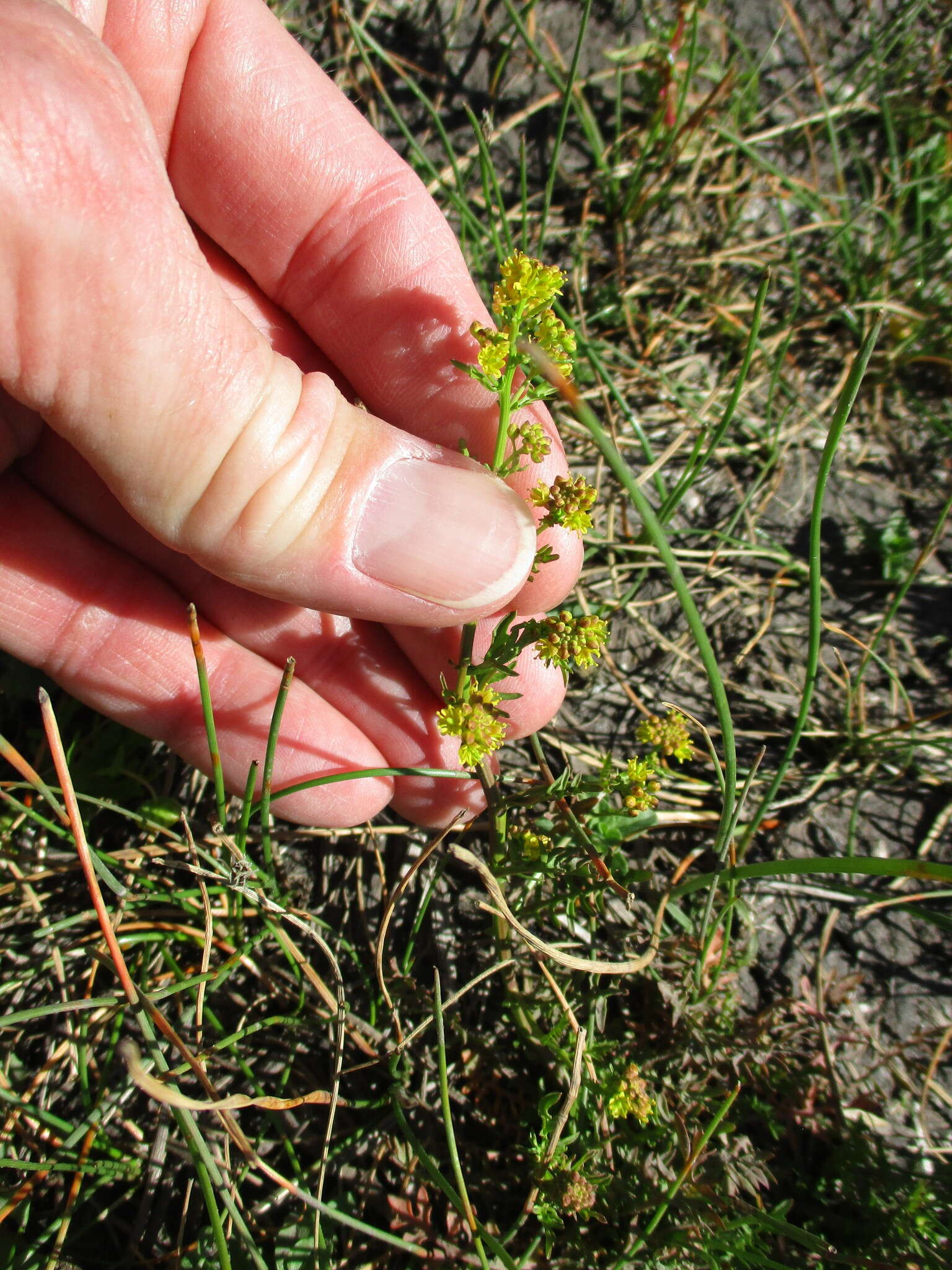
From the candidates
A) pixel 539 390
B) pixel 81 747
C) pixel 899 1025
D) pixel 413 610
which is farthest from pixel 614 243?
pixel 899 1025

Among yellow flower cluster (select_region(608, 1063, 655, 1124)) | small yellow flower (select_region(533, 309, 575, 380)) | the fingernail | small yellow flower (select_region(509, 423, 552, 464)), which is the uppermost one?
small yellow flower (select_region(533, 309, 575, 380))

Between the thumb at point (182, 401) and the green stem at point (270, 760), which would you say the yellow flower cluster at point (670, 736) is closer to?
the thumb at point (182, 401)

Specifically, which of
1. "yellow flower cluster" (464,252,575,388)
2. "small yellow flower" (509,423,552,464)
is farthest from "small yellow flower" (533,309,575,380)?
"small yellow flower" (509,423,552,464)

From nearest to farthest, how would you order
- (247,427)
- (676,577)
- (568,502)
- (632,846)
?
(676,577), (247,427), (568,502), (632,846)

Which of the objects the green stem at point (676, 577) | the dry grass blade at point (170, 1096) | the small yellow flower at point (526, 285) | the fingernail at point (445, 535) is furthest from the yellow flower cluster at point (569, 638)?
the dry grass blade at point (170, 1096)

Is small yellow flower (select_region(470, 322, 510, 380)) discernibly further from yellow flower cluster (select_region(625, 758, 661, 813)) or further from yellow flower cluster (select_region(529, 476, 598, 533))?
yellow flower cluster (select_region(625, 758, 661, 813))

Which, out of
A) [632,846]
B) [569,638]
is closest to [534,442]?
[569,638]

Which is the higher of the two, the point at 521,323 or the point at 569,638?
the point at 521,323

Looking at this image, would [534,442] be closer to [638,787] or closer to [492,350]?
[492,350]
